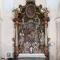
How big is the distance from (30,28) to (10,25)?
40.3 inches

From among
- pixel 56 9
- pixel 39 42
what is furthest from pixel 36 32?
pixel 56 9

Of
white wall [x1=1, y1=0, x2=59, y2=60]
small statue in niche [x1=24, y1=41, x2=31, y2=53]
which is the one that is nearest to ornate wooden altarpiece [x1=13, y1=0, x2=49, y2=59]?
small statue in niche [x1=24, y1=41, x2=31, y2=53]

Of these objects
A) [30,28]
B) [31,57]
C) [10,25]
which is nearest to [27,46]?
[31,57]

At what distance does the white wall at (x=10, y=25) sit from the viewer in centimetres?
1488

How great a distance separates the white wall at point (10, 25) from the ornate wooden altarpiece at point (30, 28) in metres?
0.25

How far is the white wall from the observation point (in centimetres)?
1488

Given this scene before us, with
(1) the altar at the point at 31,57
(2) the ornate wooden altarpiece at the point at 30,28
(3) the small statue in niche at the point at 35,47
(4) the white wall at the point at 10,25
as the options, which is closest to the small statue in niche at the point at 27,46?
(2) the ornate wooden altarpiece at the point at 30,28

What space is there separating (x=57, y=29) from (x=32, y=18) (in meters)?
1.38

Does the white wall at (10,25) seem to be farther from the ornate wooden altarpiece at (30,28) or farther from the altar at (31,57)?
the altar at (31,57)

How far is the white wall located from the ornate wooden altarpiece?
25 centimetres

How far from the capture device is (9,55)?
14.8m

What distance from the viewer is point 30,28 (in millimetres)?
15031

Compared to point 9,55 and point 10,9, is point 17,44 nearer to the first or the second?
point 9,55

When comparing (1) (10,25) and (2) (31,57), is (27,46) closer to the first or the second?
(2) (31,57)
